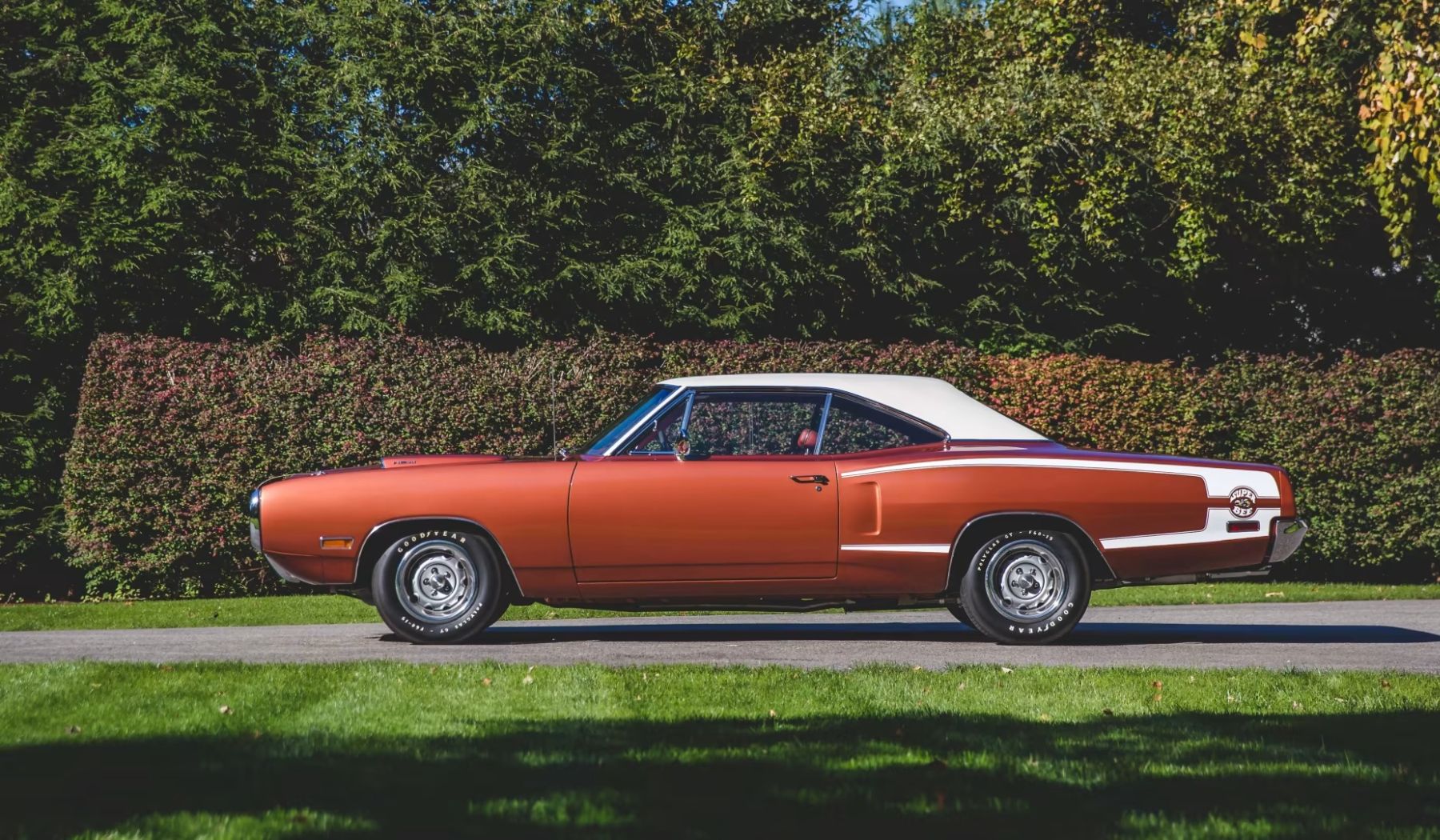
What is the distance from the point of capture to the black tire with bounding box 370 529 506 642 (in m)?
9.05

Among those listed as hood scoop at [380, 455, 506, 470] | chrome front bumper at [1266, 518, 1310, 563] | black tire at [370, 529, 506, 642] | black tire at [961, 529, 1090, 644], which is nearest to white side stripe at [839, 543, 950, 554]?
black tire at [961, 529, 1090, 644]

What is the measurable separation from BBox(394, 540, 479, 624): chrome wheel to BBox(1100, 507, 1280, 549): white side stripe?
3.93 m

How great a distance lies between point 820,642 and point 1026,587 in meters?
1.38

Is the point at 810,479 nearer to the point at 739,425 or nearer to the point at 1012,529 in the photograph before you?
the point at 739,425

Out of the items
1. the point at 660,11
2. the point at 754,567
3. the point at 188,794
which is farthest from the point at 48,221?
the point at 188,794

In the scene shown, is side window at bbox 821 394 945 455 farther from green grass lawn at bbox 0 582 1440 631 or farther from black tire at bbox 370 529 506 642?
green grass lawn at bbox 0 582 1440 631

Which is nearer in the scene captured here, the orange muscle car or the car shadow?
the orange muscle car

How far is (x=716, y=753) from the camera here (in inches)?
207

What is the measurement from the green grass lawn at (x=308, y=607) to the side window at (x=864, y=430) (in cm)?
390

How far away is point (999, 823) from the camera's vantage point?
13.9 feet

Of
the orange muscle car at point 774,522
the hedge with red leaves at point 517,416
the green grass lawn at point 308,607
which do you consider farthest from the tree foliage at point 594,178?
the orange muscle car at point 774,522

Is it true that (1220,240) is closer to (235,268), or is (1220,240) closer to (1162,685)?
(235,268)

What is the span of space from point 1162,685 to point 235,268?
42.1 feet

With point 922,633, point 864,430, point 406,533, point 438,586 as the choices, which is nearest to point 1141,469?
point 864,430
